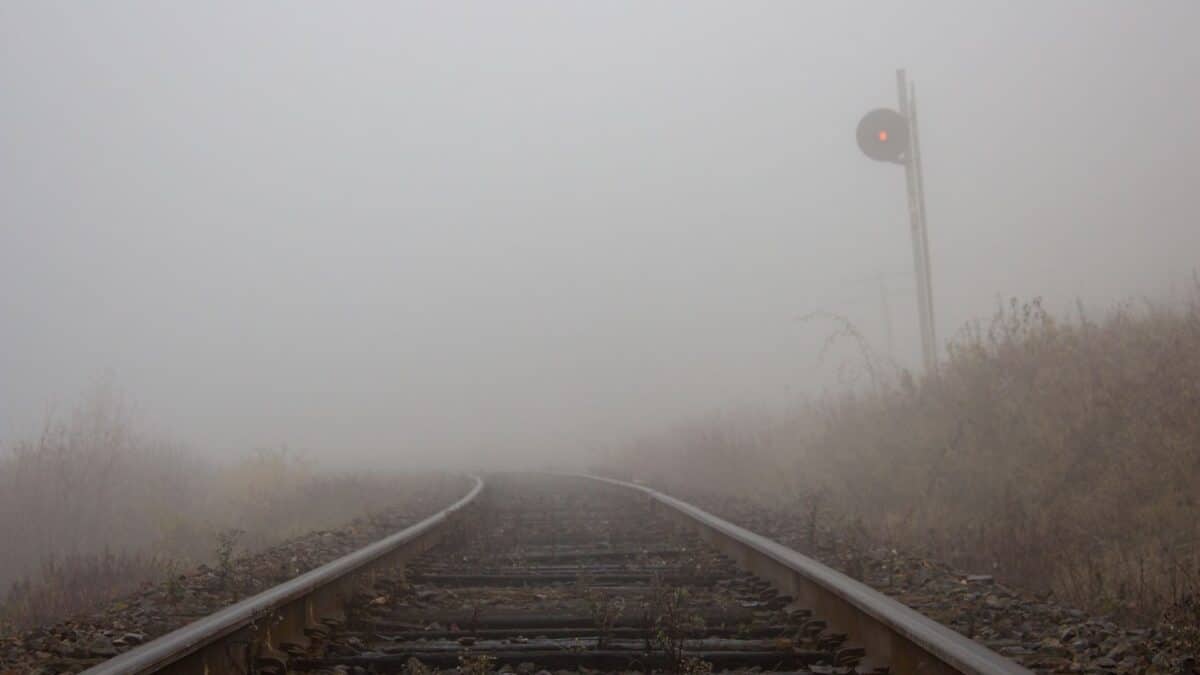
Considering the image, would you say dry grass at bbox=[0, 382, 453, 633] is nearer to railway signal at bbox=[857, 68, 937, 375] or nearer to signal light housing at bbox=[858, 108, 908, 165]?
railway signal at bbox=[857, 68, 937, 375]

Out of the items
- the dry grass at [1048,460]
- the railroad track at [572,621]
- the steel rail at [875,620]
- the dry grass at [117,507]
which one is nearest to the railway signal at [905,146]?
the dry grass at [1048,460]

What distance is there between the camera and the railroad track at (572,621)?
406cm

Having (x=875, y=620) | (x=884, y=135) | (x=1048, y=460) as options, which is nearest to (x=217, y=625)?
(x=875, y=620)

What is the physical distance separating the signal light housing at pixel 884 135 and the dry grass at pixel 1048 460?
3.49 meters

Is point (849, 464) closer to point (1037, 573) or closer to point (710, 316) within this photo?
point (1037, 573)

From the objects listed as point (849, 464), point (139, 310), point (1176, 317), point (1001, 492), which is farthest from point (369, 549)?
point (139, 310)

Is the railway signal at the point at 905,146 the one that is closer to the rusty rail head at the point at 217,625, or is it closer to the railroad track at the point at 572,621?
the railroad track at the point at 572,621

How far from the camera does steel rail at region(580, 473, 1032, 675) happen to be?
3.46 m

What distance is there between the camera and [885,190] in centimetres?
5978

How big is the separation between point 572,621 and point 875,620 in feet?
5.22

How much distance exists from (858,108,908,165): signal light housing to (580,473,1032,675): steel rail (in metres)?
9.40

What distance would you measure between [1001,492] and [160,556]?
772cm

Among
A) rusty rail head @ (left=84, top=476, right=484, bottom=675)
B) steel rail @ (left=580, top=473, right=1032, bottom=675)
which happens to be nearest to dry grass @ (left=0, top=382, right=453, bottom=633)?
rusty rail head @ (left=84, top=476, right=484, bottom=675)

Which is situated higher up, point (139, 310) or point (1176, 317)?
point (139, 310)
